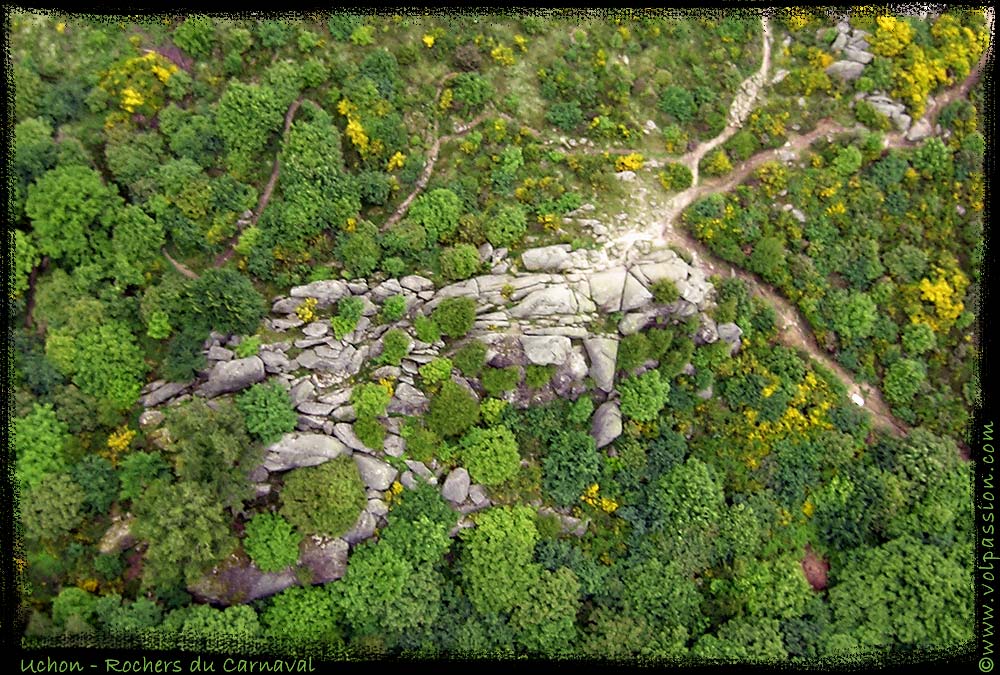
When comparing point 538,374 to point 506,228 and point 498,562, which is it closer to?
point 506,228

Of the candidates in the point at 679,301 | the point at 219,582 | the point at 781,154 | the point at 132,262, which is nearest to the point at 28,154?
the point at 132,262

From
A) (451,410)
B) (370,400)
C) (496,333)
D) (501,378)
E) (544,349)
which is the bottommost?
(451,410)

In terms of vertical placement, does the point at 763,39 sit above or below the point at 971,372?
above

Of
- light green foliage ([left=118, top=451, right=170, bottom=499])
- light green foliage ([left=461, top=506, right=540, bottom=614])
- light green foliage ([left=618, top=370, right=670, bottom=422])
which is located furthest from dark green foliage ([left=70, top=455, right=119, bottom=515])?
light green foliage ([left=618, top=370, right=670, bottom=422])

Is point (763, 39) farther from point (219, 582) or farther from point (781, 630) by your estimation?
point (219, 582)

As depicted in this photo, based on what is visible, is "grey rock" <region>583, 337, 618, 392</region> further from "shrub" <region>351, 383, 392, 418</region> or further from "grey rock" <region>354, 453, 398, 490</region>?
"grey rock" <region>354, 453, 398, 490</region>

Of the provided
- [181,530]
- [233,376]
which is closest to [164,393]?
[233,376]

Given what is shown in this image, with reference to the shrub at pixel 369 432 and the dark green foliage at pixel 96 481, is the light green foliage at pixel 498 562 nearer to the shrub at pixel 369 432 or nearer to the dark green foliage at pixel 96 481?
the shrub at pixel 369 432
